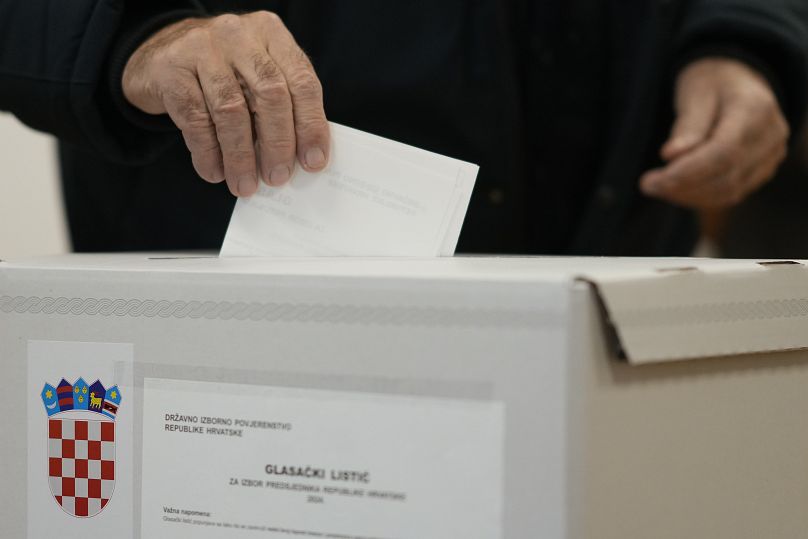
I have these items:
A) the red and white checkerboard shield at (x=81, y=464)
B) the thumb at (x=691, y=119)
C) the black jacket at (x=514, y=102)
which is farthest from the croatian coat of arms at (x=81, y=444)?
the thumb at (x=691, y=119)

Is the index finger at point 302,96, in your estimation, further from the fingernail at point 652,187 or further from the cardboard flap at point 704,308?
the fingernail at point 652,187

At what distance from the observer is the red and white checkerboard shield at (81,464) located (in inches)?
19.2

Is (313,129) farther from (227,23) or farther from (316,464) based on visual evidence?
(316,464)

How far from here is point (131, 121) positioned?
685 millimetres

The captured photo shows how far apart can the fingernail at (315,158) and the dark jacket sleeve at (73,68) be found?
0.65 ft

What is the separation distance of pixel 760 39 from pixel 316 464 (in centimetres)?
78

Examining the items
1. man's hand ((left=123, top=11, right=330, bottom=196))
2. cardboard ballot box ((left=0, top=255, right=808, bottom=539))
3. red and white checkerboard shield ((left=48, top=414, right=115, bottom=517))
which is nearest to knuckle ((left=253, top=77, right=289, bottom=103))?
man's hand ((left=123, top=11, right=330, bottom=196))

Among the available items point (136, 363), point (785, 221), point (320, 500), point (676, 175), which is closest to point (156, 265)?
point (136, 363)

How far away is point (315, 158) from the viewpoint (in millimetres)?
587

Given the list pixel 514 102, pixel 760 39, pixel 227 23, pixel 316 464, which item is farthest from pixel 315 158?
pixel 760 39

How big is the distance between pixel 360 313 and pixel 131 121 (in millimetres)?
346

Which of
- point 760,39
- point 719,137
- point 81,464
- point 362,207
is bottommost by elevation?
point 81,464

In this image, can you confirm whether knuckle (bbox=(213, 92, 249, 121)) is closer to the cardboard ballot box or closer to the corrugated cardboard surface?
the cardboard ballot box

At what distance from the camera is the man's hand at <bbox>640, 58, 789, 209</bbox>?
2.91ft
